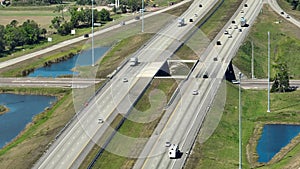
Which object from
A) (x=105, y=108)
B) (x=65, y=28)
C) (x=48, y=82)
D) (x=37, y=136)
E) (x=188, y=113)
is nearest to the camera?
(x=37, y=136)

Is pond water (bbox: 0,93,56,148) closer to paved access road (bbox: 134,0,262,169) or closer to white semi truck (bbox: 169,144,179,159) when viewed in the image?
paved access road (bbox: 134,0,262,169)

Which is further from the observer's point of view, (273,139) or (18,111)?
(18,111)

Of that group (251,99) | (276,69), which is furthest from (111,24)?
(251,99)

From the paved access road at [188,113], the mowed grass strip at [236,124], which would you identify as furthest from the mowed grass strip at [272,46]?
the mowed grass strip at [236,124]

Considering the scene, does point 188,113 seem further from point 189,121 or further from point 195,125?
point 195,125

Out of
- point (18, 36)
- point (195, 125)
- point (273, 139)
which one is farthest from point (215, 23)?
point (195, 125)

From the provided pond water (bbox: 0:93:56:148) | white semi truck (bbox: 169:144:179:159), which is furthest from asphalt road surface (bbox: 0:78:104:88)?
white semi truck (bbox: 169:144:179:159)

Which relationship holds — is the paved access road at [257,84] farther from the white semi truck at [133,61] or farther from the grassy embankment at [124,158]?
the grassy embankment at [124,158]
